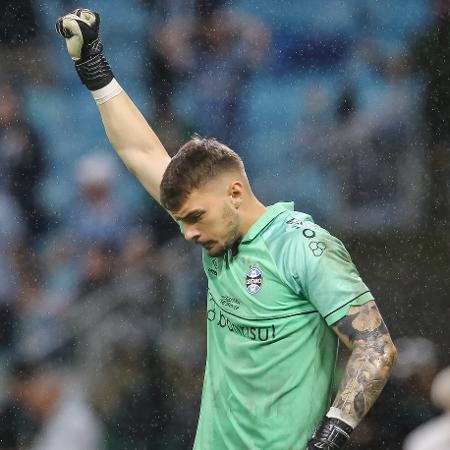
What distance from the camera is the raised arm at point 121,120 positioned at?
113 inches

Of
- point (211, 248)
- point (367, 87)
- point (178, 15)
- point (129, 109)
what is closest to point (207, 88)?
point (178, 15)

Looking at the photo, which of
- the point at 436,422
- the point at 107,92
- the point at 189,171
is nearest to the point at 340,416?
the point at 189,171

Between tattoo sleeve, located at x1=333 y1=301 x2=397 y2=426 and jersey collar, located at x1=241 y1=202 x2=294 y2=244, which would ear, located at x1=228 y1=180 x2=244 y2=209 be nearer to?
jersey collar, located at x1=241 y1=202 x2=294 y2=244

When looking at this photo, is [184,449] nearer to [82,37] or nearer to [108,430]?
[108,430]

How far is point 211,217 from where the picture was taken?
249 centimetres

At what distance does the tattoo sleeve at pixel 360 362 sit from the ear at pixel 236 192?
39 cm

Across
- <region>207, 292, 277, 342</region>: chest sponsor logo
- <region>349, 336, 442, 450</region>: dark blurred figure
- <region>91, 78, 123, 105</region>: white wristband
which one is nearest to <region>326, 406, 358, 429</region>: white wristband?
<region>207, 292, 277, 342</region>: chest sponsor logo

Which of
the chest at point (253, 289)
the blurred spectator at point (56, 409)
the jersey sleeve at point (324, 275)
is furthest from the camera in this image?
the blurred spectator at point (56, 409)

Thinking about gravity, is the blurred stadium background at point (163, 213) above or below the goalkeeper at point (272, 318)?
below

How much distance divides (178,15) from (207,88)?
348 mm

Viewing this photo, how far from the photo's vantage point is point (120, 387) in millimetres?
4688

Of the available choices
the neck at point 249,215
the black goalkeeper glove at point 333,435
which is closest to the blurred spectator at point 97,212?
the neck at point 249,215

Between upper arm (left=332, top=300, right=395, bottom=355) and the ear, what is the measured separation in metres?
0.38

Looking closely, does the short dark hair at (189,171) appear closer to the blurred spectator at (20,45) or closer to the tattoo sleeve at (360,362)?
the tattoo sleeve at (360,362)
